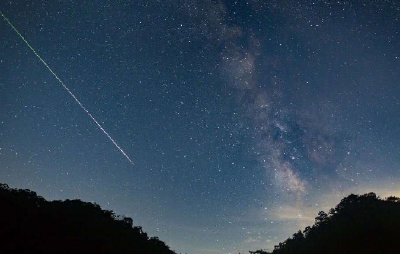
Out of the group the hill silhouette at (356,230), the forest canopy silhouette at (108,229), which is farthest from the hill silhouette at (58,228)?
the hill silhouette at (356,230)

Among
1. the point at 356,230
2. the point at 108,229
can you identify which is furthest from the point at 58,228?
the point at 356,230

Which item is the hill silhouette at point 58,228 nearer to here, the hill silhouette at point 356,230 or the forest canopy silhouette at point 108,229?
the forest canopy silhouette at point 108,229

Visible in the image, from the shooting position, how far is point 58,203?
32625 mm

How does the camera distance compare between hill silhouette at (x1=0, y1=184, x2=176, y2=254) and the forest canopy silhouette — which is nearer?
hill silhouette at (x1=0, y1=184, x2=176, y2=254)

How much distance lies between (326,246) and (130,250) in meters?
20.2

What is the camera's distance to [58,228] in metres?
26.4

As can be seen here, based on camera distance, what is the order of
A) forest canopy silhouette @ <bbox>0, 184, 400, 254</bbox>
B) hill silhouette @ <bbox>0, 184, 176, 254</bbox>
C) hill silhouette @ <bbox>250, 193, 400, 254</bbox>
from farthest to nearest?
hill silhouette @ <bbox>250, 193, 400, 254</bbox> < forest canopy silhouette @ <bbox>0, 184, 400, 254</bbox> < hill silhouette @ <bbox>0, 184, 176, 254</bbox>

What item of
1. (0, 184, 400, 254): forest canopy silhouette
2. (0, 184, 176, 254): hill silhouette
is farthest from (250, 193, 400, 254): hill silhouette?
(0, 184, 176, 254): hill silhouette

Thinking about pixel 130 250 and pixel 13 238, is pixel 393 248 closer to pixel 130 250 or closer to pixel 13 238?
pixel 130 250

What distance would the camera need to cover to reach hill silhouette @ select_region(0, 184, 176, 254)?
Answer: 22156 millimetres

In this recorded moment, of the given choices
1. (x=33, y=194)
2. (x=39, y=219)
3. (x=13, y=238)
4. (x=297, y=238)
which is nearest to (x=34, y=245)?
(x=13, y=238)

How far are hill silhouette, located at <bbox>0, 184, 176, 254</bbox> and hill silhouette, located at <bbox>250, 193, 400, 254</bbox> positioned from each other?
19.6 meters

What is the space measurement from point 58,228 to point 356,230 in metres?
27.7

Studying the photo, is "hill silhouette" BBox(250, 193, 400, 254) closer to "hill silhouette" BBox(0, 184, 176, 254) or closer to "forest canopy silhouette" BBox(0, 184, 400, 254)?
"forest canopy silhouette" BBox(0, 184, 400, 254)
